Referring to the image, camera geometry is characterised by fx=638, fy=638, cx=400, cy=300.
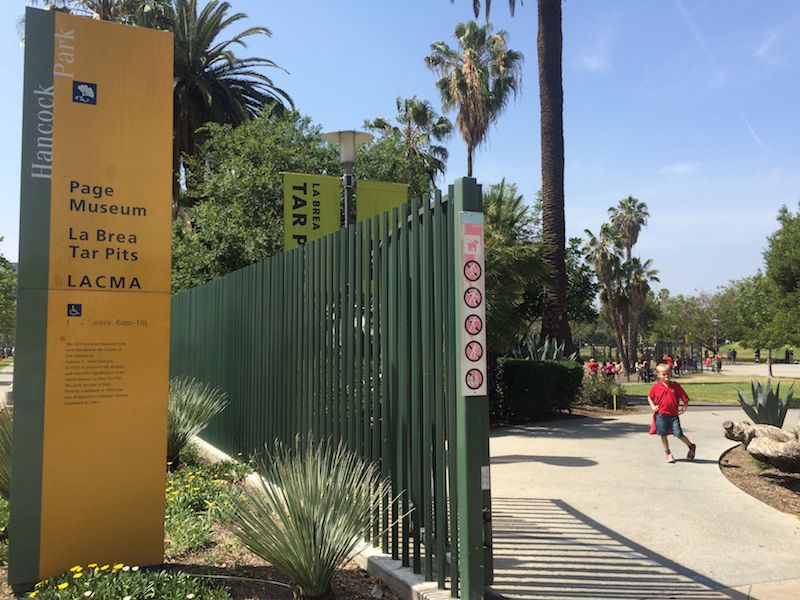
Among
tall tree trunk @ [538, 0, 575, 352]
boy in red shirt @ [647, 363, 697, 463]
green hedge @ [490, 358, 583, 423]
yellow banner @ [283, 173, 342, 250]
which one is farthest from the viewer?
tall tree trunk @ [538, 0, 575, 352]

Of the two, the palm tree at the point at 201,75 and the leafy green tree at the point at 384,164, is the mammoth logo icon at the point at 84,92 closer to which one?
the leafy green tree at the point at 384,164

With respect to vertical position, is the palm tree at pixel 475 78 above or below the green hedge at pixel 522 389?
above

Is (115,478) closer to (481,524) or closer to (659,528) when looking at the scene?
(481,524)

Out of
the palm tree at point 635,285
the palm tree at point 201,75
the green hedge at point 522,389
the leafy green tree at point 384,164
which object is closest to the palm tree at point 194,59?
the palm tree at point 201,75

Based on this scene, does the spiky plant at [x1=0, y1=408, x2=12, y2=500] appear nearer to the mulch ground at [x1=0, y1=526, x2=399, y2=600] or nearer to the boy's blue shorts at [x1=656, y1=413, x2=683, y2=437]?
the mulch ground at [x1=0, y1=526, x2=399, y2=600]

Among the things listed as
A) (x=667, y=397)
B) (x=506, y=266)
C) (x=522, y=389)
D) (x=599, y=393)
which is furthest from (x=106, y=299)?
(x=599, y=393)

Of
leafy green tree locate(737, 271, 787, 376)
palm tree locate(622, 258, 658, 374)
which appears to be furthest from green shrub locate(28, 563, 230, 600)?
palm tree locate(622, 258, 658, 374)

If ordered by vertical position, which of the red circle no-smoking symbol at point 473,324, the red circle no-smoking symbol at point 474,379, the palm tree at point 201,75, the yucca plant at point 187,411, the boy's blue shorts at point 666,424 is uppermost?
the palm tree at point 201,75

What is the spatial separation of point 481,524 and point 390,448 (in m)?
1.20

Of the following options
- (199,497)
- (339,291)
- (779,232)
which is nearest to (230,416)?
(199,497)

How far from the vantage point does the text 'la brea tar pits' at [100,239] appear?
15.3 feet

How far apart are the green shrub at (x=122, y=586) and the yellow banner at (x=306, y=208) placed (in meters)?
6.65

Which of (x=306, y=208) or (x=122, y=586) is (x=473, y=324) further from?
(x=306, y=208)

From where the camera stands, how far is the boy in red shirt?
29.8ft
